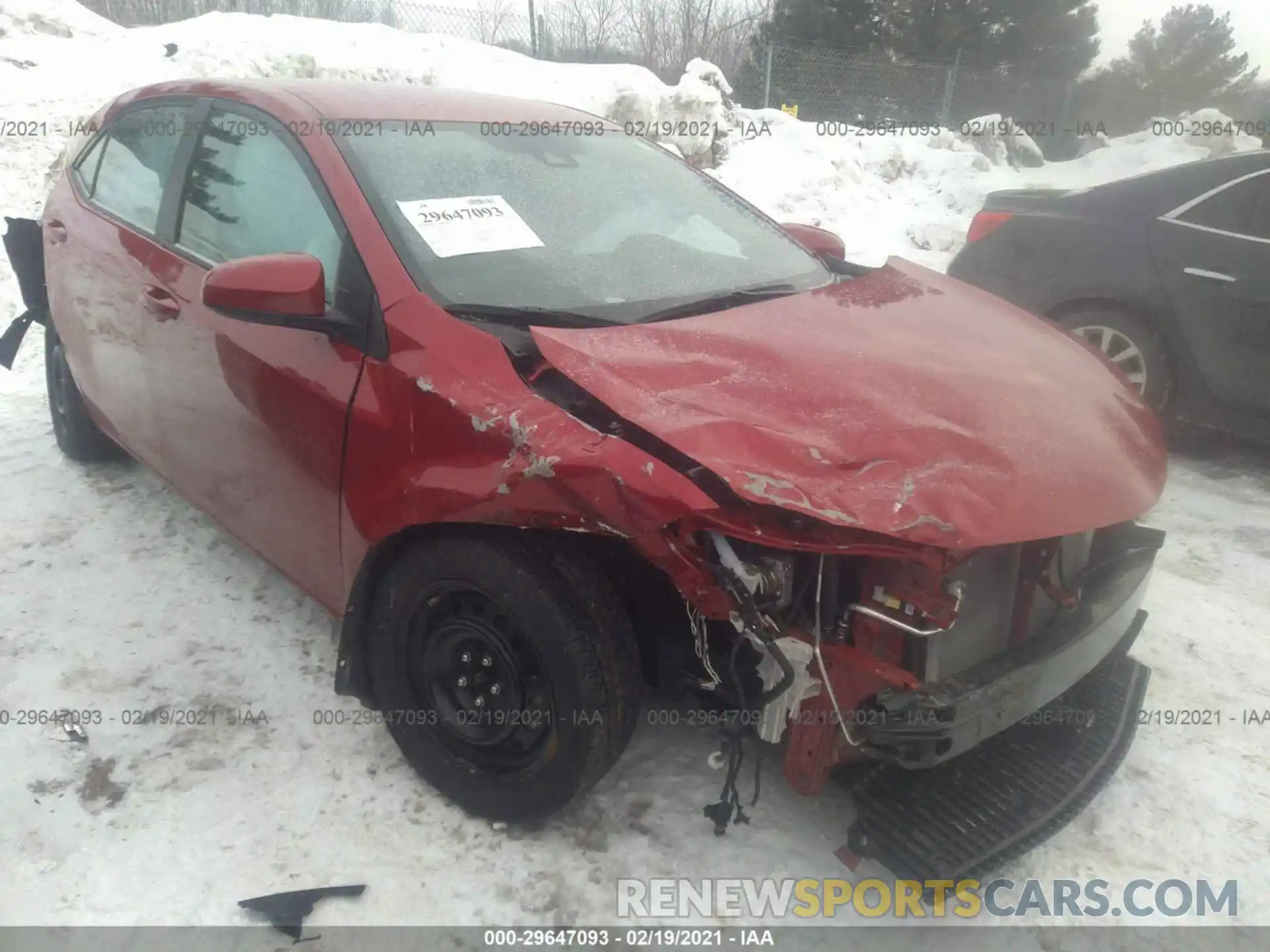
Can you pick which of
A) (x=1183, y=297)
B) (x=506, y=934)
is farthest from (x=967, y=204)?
(x=506, y=934)

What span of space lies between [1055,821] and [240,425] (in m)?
2.41

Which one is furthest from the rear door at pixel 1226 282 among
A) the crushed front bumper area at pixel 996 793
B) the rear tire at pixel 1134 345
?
the crushed front bumper area at pixel 996 793

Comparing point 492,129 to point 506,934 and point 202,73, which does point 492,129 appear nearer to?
point 506,934

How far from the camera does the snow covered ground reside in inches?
85.5

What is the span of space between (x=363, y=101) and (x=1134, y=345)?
3840 mm

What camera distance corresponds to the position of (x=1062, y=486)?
193 cm

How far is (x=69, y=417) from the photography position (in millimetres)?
4062

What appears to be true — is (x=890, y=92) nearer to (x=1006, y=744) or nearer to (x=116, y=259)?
(x=116, y=259)

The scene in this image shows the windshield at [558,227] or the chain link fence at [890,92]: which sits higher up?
the chain link fence at [890,92]

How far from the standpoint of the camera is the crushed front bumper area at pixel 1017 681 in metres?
1.87

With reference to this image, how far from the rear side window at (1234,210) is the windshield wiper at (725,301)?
2904 mm

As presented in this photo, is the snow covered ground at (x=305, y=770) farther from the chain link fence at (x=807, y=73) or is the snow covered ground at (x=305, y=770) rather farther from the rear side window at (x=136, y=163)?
the chain link fence at (x=807, y=73)

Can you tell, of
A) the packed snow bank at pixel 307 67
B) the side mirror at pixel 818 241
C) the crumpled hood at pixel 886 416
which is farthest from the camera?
the packed snow bank at pixel 307 67

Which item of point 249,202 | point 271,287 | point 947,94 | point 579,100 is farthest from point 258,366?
point 947,94
